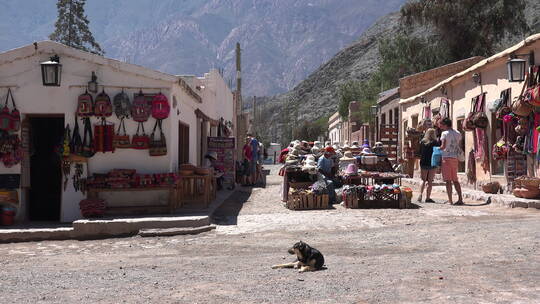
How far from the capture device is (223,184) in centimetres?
1891

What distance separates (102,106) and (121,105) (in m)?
0.32

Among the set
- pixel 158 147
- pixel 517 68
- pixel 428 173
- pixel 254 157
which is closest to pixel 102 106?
pixel 158 147

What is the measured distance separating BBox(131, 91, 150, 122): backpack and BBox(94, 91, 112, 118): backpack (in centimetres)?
41

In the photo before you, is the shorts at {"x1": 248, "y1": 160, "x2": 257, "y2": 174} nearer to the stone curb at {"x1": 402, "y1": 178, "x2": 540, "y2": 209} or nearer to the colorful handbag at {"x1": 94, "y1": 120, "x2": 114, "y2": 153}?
the stone curb at {"x1": 402, "y1": 178, "x2": 540, "y2": 209}

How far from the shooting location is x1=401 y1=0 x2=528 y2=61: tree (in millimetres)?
35406

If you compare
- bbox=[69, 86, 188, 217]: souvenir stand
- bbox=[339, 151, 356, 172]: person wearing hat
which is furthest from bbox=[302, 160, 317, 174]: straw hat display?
bbox=[69, 86, 188, 217]: souvenir stand

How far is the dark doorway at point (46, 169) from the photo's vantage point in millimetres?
12367

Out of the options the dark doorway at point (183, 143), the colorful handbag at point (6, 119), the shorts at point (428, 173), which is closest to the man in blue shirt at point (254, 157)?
the dark doorway at point (183, 143)

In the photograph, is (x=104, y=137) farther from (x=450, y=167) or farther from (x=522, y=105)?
(x=522, y=105)

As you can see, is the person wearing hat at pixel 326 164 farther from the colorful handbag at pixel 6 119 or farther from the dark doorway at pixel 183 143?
the colorful handbag at pixel 6 119

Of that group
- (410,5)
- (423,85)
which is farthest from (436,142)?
(410,5)

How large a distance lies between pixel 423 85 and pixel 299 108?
73571 mm

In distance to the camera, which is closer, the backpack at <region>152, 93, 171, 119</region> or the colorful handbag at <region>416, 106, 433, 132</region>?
the backpack at <region>152, 93, 171, 119</region>

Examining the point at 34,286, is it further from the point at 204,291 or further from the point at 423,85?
the point at 423,85
